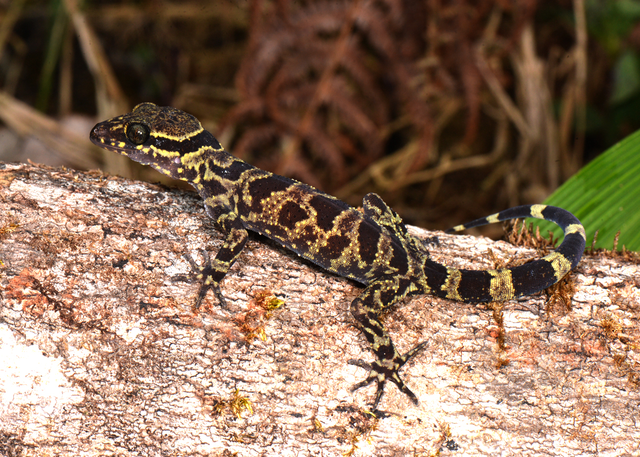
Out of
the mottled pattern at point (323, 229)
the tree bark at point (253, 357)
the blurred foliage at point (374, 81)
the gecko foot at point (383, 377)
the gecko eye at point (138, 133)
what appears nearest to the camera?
the tree bark at point (253, 357)

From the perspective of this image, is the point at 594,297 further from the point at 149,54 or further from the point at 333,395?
the point at 149,54

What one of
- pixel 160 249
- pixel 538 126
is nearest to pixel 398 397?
pixel 160 249

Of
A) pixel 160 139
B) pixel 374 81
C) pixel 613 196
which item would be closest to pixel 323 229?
pixel 160 139

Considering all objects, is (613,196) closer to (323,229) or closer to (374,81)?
(323,229)

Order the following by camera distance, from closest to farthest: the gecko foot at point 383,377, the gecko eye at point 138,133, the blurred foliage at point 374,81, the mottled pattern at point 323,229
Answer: the gecko foot at point 383,377 < the mottled pattern at point 323,229 < the gecko eye at point 138,133 < the blurred foliage at point 374,81

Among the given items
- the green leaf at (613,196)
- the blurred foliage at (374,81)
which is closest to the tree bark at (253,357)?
the green leaf at (613,196)

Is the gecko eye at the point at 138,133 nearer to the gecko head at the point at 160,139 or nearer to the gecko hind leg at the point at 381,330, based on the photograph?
the gecko head at the point at 160,139

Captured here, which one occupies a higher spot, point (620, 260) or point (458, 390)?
point (620, 260)
